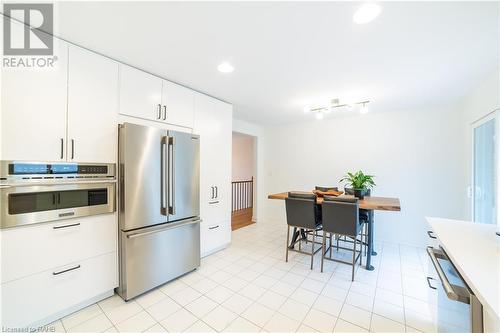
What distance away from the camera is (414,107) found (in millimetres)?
3570

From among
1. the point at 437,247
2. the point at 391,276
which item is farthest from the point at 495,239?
the point at 391,276

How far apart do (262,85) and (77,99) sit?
196 cm

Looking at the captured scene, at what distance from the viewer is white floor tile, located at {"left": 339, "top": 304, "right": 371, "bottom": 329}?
70.0 inches

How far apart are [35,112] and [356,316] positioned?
3.19 m

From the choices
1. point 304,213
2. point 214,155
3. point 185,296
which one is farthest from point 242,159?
point 185,296

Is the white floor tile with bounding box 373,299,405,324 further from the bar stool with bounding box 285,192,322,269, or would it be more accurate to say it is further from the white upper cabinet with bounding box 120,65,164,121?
the white upper cabinet with bounding box 120,65,164,121

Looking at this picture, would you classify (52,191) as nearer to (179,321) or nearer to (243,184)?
(179,321)

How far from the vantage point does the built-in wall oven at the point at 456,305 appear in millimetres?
981

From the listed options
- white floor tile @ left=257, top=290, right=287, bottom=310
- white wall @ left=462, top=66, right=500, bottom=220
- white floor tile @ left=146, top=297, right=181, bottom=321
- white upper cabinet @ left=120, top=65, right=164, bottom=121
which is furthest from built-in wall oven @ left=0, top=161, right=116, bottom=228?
white wall @ left=462, top=66, right=500, bottom=220

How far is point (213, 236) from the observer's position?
3.15m

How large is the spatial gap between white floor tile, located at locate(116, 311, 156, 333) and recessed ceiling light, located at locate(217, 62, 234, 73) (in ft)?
8.17

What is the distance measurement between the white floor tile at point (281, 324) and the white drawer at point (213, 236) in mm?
1466

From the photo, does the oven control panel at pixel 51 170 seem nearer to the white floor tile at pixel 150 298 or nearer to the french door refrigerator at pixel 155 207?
the french door refrigerator at pixel 155 207
